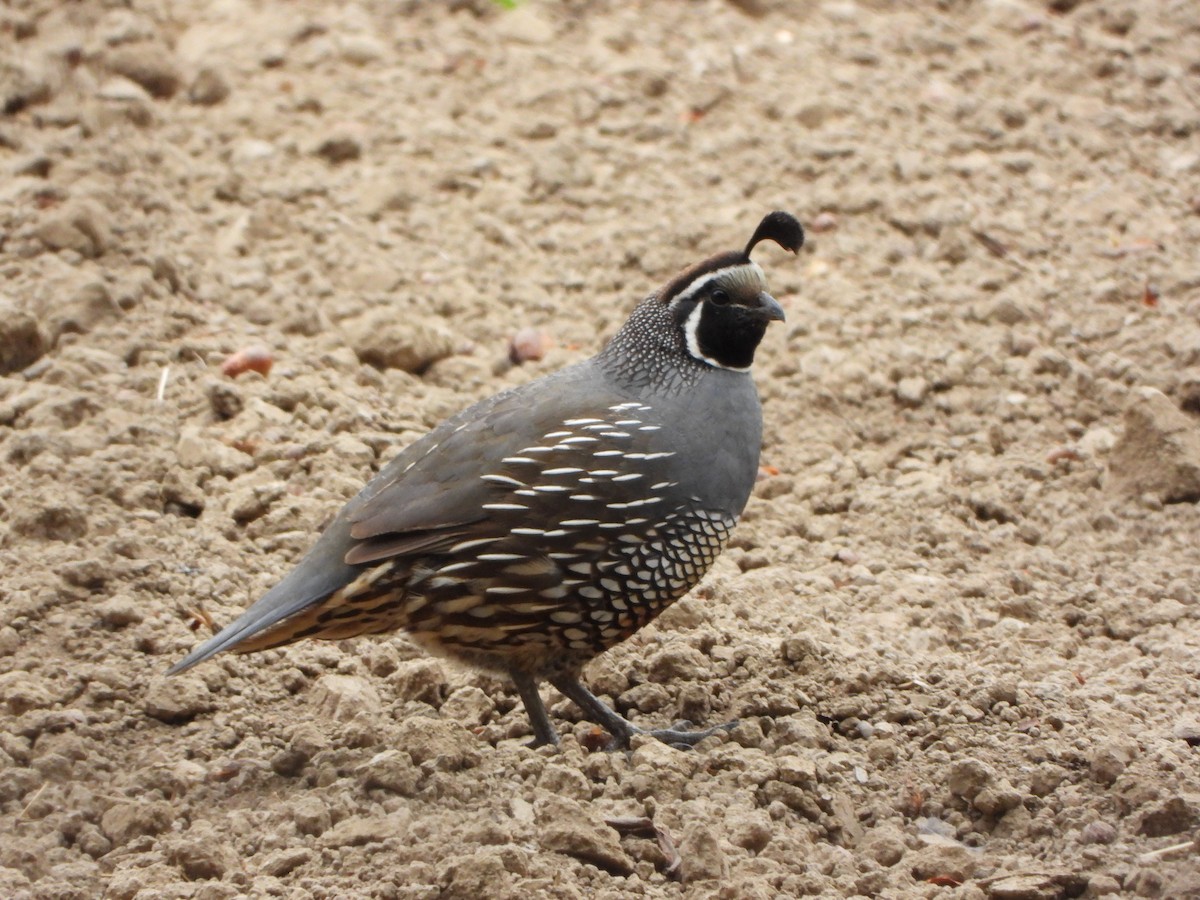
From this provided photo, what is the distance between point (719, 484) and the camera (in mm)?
4516

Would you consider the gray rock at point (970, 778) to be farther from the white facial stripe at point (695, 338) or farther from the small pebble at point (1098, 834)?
the white facial stripe at point (695, 338)

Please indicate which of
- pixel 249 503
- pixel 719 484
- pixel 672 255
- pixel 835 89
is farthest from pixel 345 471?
pixel 835 89

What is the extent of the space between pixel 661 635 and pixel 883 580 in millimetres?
808

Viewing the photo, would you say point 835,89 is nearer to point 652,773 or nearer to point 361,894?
point 652,773

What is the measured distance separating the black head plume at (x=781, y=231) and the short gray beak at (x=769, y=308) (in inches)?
5.6

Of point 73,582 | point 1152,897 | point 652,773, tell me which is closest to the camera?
point 1152,897

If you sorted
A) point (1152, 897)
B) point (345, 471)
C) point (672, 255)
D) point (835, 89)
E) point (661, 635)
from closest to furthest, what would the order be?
point (1152, 897) < point (661, 635) < point (345, 471) < point (672, 255) < point (835, 89)

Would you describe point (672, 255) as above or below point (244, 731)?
above

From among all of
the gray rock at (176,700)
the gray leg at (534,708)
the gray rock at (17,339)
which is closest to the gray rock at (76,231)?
the gray rock at (17,339)

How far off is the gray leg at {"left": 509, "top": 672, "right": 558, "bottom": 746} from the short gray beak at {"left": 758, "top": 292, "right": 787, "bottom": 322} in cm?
131

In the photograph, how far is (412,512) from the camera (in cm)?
430

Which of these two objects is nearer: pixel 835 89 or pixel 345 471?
pixel 345 471

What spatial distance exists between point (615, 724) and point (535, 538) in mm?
658

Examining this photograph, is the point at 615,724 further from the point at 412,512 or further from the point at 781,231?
the point at 781,231
